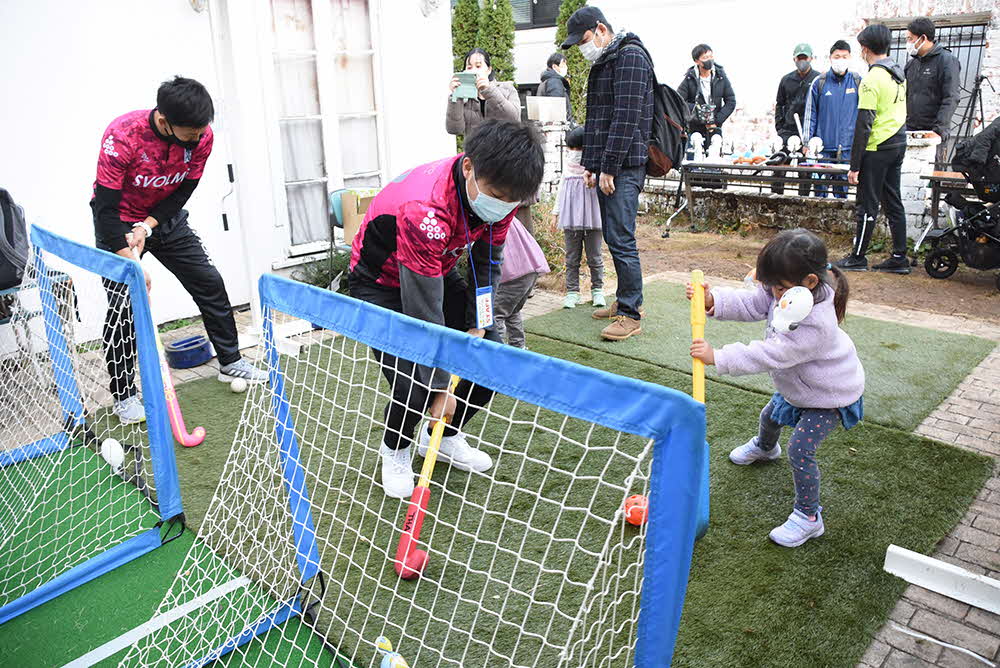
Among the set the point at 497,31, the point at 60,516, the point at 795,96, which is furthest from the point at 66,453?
the point at 497,31

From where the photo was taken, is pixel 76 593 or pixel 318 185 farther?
pixel 318 185

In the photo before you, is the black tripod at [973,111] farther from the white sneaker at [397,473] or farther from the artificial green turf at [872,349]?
the white sneaker at [397,473]

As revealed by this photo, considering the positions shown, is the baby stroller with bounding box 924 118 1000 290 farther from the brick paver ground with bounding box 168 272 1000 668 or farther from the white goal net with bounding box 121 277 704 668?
the white goal net with bounding box 121 277 704 668

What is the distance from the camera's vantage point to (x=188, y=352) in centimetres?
440

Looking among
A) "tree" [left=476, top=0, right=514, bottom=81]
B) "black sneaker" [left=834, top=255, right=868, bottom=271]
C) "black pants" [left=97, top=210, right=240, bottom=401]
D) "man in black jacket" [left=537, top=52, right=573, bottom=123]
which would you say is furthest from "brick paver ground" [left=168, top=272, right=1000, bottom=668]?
"tree" [left=476, top=0, right=514, bottom=81]

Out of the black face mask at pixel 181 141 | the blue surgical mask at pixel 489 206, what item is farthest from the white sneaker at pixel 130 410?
the blue surgical mask at pixel 489 206

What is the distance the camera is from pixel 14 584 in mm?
2592

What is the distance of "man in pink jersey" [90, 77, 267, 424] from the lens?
323cm

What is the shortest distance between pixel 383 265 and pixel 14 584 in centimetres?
174

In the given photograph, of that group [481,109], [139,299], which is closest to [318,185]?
[481,109]

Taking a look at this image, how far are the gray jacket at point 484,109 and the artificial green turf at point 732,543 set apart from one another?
2378 mm

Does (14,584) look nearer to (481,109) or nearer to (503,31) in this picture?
(481,109)

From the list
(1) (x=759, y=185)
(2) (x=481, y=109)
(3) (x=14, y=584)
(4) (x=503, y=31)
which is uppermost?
(4) (x=503, y=31)

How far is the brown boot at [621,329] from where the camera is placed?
4629mm
